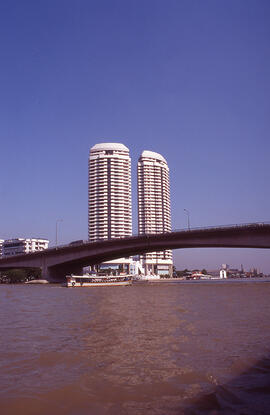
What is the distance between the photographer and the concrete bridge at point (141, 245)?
58.4 metres

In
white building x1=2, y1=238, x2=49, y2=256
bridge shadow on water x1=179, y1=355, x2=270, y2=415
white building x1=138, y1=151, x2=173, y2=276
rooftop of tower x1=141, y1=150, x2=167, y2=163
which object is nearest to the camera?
bridge shadow on water x1=179, y1=355, x2=270, y2=415

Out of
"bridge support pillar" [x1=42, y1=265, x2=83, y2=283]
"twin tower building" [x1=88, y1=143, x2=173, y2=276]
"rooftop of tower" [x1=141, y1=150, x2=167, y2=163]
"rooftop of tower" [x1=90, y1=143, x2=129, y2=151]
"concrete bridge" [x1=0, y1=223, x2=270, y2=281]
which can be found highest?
"rooftop of tower" [x1=90, y1=143, x2=129, y2=151]

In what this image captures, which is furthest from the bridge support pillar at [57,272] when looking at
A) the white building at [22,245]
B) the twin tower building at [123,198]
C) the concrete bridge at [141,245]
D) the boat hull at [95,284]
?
the white building at [22,245]

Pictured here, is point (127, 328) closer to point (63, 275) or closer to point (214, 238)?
point (214, 238)

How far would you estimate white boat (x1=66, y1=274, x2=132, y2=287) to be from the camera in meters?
63.9

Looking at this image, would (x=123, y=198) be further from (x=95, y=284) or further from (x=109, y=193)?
(x=95, y=284)

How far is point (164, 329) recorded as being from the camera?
12398 mm

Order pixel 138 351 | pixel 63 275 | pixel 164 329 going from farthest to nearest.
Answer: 1. pixel 63 275
2. pixel 164 329
3. pixel 138 351

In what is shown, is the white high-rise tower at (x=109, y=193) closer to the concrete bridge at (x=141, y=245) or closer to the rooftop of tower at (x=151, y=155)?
the rooftop of tower at (x=151, y=155)

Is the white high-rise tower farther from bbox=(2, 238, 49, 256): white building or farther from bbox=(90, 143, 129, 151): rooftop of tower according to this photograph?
bbox=(2, 238, 49, 256): white building

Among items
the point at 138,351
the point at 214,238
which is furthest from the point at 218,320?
the point at 214,238

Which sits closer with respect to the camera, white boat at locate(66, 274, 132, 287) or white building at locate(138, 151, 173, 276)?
white boat at locate(66, 274, 132, 287)

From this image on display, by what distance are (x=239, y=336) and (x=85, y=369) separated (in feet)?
17.8

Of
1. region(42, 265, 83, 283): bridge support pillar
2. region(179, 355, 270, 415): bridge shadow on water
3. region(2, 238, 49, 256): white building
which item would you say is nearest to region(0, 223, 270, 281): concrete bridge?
region(42, 265, 83, 283): bridge support pillar
